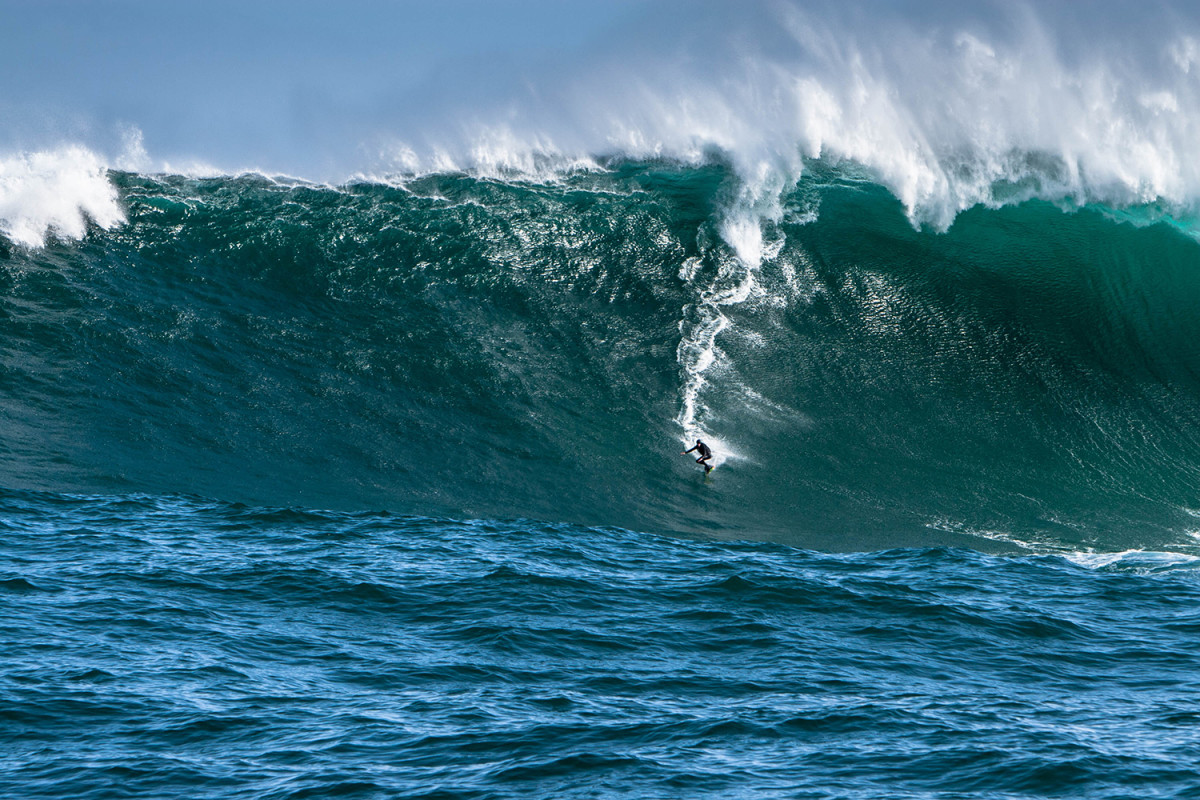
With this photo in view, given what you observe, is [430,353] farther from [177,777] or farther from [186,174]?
[177,777]

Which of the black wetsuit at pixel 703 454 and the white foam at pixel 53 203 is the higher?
the white foam at pixel 53 203

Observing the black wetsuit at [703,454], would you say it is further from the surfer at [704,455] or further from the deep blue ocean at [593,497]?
the deep blue ocean at [593,497]

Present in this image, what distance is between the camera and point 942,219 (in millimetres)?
19500

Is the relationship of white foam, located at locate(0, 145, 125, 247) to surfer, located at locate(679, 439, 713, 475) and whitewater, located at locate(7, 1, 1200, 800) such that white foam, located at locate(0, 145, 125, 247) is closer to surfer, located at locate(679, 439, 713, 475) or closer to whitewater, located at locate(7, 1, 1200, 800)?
whitewater, located at locate(7, 1, 1200, 800)

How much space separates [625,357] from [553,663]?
791 cm

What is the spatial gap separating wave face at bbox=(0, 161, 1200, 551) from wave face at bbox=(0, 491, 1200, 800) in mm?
1145

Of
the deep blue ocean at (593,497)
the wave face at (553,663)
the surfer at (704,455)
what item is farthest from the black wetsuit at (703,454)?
the wave face at (553,663)

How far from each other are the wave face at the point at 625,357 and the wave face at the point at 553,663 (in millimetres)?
1145

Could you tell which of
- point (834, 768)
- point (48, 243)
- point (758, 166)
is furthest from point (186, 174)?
point (834, 768)

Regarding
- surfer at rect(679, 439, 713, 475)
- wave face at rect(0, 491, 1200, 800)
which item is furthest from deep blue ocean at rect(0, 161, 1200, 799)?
surfer at rect(679, 439, 713, 475)

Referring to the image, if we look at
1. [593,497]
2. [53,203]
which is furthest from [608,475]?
[53,203]

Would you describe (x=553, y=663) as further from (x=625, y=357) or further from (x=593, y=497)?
(x=625, y=357)

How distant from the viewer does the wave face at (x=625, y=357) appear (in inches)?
577

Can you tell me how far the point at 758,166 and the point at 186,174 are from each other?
34.9 ft
